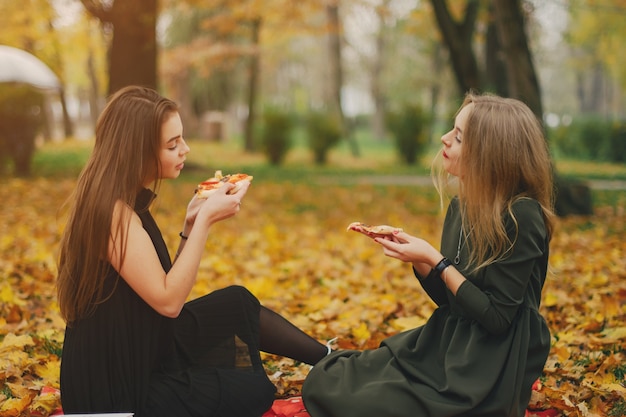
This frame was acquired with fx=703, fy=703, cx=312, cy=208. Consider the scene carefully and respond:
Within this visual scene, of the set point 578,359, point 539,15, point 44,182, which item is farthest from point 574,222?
point 539,15

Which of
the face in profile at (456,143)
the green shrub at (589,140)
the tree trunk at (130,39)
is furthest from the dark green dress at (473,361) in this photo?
the green shrub at (589,140)

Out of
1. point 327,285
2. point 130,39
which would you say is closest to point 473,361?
point 327,285

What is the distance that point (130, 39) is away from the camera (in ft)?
38.5

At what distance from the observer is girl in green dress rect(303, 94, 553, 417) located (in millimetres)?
2439

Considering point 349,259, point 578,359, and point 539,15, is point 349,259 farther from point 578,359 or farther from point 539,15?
point 539,15

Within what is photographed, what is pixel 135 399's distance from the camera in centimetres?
248

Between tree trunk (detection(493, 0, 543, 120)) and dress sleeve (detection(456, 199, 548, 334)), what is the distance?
258 inches

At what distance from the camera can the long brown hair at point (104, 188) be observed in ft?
7.88

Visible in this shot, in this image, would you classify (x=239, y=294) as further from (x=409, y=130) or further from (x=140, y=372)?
(x=409, y=130)

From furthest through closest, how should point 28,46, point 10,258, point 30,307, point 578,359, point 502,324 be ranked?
1. point 28,46
2. point 10,258
3. point 30,307
4. point 578,359
5. point 502,324

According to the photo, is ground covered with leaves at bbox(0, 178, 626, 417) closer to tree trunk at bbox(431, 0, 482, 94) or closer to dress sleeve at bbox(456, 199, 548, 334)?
dress sleeve at bbox(456, 199, 548, 334)

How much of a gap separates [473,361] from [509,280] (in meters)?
0.31

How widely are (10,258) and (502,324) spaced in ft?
15.9

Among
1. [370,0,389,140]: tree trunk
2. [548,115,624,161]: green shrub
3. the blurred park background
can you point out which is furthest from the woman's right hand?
[370,0,389,140]: tree trunk
